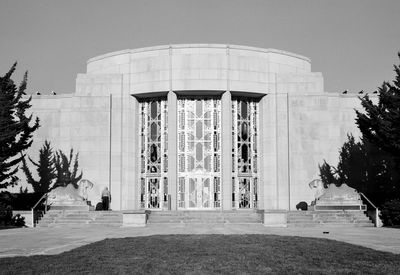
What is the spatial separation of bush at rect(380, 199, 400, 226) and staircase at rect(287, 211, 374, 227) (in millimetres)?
826

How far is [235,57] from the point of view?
38812mm

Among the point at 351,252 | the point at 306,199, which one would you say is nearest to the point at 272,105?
the point at 306,199

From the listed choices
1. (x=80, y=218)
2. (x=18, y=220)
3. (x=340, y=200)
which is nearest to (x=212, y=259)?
(x=80, y=218)

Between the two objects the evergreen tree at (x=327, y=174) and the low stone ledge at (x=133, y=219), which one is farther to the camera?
the evergreen tree at (x=327, y=174)

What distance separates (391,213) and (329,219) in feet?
10.7

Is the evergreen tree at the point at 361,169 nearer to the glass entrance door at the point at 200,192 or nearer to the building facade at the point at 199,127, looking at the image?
the building facade at the point at 199,127

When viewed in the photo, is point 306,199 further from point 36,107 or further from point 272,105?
point 36,107

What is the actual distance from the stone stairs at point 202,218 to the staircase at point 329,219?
1974 mm

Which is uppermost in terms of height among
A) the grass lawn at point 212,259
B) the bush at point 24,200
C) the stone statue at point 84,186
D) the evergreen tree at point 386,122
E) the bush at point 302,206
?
the evergreen tree at point 386,122

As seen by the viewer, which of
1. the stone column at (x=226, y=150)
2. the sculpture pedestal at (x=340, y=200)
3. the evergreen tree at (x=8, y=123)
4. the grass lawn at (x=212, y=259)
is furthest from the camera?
the stone column at (x=226, y=150)

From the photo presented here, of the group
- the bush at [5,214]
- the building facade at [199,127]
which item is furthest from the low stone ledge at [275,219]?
the bush at [5,214]

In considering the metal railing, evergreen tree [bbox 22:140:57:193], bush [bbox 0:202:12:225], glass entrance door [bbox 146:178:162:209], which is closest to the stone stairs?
the metal railing

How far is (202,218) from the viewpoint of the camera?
3030 centimetres

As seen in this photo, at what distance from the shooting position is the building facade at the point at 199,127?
38.3m
